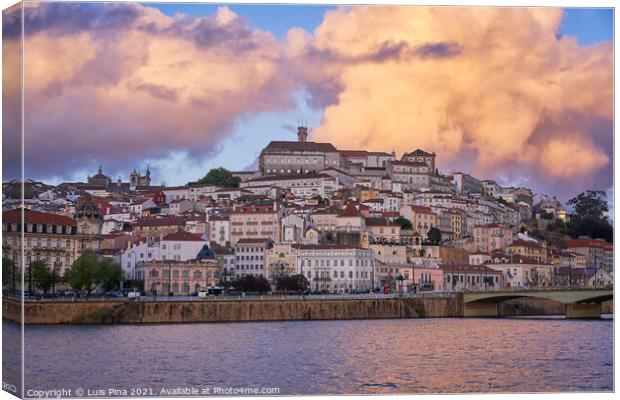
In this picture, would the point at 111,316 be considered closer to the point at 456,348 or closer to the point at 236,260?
the point at 456,348

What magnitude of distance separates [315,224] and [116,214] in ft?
21.5

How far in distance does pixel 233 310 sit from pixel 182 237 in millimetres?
7381

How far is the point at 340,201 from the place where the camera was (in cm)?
4912

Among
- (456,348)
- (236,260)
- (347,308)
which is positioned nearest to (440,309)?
(347,308)

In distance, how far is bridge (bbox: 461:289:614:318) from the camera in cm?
2873

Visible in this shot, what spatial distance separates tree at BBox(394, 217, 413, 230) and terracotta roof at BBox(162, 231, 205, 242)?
1084 cm

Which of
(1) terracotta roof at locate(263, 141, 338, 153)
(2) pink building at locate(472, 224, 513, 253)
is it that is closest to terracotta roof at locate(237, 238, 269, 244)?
(1) terracotta roof at locate(263, 141, 338, 153)

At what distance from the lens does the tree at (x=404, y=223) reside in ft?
148

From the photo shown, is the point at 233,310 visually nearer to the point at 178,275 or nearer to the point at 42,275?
the point at 42,275

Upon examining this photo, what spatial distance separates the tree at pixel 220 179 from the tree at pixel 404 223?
5.73 m

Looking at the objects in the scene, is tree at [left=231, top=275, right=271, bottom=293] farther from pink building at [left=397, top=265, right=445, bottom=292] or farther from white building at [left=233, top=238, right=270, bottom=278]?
pink building at [left=397, top=265, right=445, bottom=292]

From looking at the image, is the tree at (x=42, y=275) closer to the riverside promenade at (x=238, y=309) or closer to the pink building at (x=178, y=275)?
the riverside promenade at (x=238, y=309)

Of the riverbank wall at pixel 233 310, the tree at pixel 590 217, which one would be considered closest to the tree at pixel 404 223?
the tree at pixel 590 217

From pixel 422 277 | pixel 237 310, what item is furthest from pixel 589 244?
pixel 237 310
